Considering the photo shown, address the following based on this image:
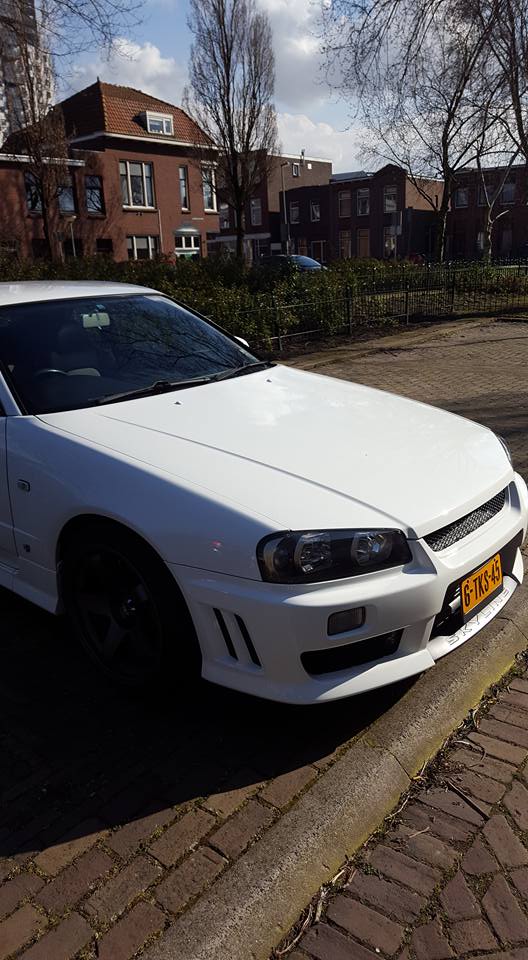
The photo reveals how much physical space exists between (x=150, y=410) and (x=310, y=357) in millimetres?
8508

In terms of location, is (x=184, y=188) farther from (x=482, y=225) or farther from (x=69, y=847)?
(x=69, y=847)

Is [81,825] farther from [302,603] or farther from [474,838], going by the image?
[474,838]

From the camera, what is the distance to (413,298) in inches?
645

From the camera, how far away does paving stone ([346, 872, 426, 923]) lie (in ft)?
6.61

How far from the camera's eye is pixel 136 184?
42969 mm

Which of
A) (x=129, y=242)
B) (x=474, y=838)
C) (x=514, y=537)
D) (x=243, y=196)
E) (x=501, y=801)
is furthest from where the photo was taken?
(x=129, y=242)

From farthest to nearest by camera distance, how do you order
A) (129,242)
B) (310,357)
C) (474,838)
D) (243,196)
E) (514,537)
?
(129,242) < (243,196) < (310,357) < (514,537) < (474,838)

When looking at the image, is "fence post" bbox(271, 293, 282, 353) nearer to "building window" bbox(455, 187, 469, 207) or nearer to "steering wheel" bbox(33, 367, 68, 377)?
"steering wheel" bbox(33, 367, 68, 377)

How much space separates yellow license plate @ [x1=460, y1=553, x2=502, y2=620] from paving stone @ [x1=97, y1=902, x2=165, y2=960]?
58.6 inches

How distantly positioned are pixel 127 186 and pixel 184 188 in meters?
4.68

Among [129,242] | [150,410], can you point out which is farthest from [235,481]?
[129,242]

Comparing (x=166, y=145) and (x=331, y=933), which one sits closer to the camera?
(x=331, y=933)

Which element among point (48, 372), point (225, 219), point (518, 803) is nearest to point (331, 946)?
point (518, 803)

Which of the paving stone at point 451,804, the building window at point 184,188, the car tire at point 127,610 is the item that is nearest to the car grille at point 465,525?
the paving stone at point 451,804
